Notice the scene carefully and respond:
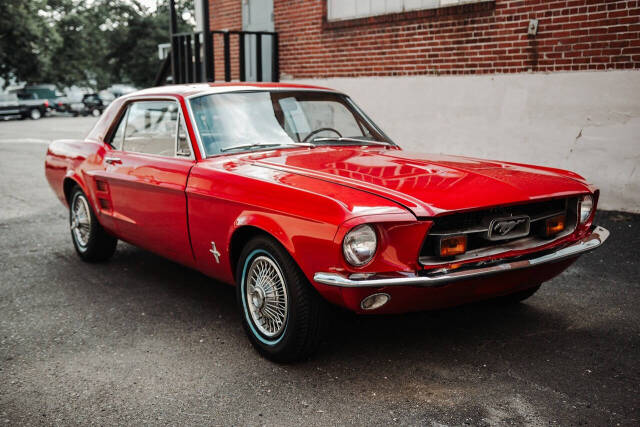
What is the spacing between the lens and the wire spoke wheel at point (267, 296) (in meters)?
3.34

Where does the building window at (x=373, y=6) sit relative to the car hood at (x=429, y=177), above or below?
above

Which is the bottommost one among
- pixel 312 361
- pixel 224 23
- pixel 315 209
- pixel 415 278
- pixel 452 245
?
pixel 312 361

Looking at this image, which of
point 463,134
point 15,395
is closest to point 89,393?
point 15,395

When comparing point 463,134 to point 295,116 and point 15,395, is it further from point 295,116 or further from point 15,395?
point 15,395

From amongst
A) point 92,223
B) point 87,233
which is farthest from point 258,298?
point 87,233

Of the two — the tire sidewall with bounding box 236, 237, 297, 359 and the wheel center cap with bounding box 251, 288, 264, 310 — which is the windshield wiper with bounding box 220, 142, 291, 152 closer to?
the tire sidewall with bounding box 236, 237, 297, 359

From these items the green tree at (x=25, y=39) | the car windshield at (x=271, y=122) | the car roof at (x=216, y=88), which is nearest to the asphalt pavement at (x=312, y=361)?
the car windshield at (x=271, y=122)

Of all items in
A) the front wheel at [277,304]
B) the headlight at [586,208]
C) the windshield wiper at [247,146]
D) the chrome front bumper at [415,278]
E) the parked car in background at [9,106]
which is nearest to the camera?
the chrome front bumper at [415,278]

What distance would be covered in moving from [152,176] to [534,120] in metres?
5.11

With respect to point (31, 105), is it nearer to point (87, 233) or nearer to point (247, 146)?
point (87, 233)

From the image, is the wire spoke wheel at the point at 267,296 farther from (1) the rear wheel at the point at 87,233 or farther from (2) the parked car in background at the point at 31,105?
(2) the parked car in background at the point at 31,105

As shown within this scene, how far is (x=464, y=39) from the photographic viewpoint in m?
8.18

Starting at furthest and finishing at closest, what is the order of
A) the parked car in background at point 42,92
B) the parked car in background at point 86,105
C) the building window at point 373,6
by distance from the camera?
the parked car in background at point 86,105, the parked car in background at point 42,92, the building window at point 373,6

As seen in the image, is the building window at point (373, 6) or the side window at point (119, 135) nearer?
the side window at point (119, 135)
